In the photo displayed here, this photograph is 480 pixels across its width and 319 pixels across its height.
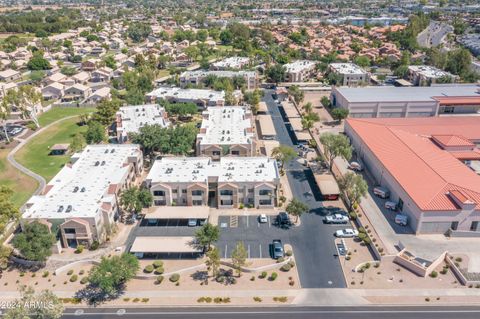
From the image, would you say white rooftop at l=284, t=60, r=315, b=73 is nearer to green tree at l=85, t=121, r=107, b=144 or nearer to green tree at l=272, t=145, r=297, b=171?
green tree at l=272, t=145, r=297, b=171

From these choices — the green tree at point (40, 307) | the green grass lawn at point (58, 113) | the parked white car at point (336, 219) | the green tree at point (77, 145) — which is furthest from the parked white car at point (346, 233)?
the green grass lawn at point (58, 113)

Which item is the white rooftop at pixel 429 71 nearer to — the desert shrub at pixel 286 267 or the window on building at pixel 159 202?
the desert shrub at pixel 286 267

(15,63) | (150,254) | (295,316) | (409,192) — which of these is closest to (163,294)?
(150,254)

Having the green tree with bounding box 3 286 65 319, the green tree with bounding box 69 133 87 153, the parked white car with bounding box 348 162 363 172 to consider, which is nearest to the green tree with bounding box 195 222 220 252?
the green tree with bounding box 3 286 65 319

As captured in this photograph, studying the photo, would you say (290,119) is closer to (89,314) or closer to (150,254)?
(150,254)

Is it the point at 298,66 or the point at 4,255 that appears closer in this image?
the point at 4,255

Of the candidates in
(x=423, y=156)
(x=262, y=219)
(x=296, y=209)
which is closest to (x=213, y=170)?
(x=262, y=219)

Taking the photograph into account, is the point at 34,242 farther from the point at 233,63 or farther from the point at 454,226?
the point at 233,63
